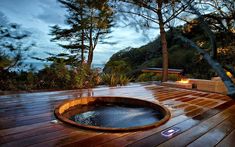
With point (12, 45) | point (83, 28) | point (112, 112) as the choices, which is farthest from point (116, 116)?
point (83, 28)

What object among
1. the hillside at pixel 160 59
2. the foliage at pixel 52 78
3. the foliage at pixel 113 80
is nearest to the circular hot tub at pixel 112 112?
the foliage at pixel 52 78

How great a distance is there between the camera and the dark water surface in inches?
113

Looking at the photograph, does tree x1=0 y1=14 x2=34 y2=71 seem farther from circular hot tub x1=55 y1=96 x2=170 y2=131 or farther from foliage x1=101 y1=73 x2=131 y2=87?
circular hot tub x1=55 y1=96 x2=170 y2=131

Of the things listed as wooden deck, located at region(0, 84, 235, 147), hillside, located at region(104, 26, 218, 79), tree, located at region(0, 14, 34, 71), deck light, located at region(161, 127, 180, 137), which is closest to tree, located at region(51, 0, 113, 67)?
hillside, located at region(104, 26, 218, 79)

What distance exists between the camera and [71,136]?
1.87 metres

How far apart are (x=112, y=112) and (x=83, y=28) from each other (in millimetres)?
9260

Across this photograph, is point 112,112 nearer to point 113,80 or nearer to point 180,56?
point 113,80

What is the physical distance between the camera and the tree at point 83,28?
1144 cm

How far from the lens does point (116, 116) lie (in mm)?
3219

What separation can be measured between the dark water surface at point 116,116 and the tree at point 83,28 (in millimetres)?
8140

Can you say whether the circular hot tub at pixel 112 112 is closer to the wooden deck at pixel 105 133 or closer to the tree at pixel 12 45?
the wooden deck at pixel 105 133

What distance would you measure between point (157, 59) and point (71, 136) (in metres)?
12.4

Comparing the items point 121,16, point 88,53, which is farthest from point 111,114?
point 88,53

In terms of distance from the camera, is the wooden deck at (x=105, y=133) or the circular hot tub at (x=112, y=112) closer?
the wooden deck at (x=105, y=133)
